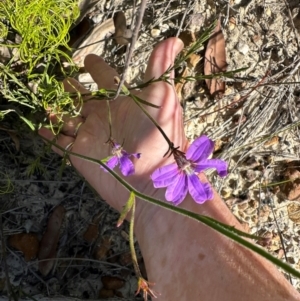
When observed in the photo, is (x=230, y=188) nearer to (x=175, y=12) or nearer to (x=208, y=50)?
(x=208, y=50)

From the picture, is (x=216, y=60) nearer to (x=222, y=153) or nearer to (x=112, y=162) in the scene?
(x=222, y=153)

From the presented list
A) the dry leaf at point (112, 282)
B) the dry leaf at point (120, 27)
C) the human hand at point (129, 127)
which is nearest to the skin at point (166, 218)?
the human hand at point (129, 127)

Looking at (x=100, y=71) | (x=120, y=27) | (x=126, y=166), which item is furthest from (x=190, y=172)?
(x=120, y=27)

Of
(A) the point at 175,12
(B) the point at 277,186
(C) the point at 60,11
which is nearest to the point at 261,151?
(B) the point at 277,186

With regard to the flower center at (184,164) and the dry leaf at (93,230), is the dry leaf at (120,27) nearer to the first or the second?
the dry leaf at (93,230)

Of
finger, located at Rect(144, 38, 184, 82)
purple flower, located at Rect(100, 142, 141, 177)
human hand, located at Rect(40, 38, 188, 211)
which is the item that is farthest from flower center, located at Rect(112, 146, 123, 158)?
finger, located at Rect(144, 38, 184, 82)
